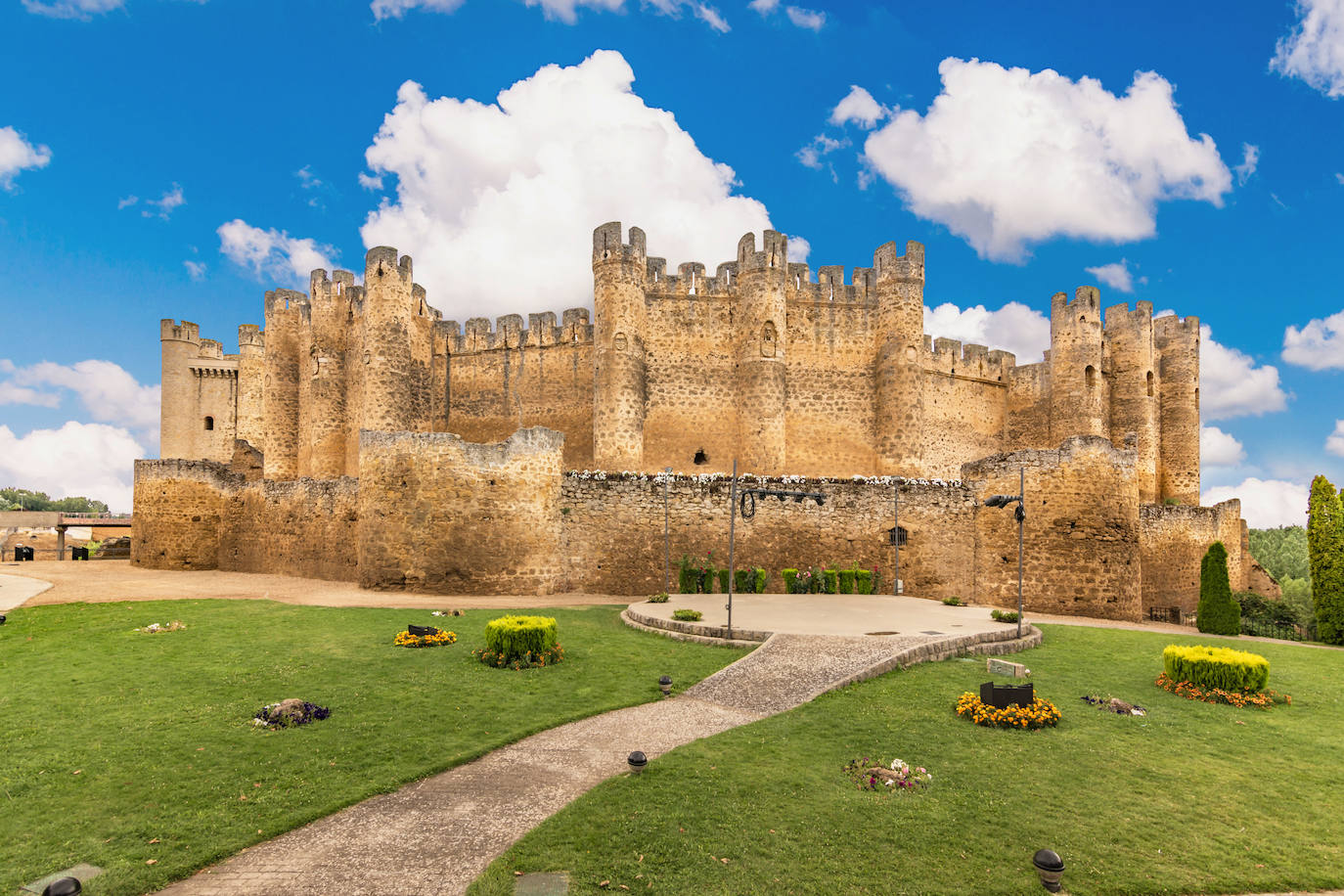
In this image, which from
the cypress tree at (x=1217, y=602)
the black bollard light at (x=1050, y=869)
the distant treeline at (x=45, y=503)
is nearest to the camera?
the black bollard light at (x=1050, y=869)

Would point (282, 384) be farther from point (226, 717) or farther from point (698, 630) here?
point (226, 717)

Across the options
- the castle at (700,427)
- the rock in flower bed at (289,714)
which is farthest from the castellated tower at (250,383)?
the rock in flower bed at (289,714)

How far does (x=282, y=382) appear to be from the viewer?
33.6 metres

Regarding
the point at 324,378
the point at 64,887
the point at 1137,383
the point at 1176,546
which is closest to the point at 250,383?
the point at 324,378

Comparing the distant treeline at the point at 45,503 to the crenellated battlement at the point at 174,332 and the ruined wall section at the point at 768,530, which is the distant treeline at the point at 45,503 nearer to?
the crenellated battlement at the point at 174,332

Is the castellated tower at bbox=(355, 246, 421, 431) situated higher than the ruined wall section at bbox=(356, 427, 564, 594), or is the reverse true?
the castellated tower at bbox=(355, 246, 421, 431)

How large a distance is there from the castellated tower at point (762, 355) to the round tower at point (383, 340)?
15.1 m

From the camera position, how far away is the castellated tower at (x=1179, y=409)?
33500 mm

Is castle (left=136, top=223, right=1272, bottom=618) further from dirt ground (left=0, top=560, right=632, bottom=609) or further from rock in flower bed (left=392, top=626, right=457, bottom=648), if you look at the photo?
rock in flower bed (left=392, top=626, right=457, bottom=648)

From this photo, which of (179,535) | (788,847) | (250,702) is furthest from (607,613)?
(179,535)

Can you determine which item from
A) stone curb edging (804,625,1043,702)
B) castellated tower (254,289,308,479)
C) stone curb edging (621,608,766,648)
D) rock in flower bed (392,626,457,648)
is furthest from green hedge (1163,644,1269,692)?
castellated tower (254,289,308,479)

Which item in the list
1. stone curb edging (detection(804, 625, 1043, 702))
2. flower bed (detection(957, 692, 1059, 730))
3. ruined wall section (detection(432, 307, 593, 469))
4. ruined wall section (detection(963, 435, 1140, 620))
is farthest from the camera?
ruined wall section (detection(432, 307, 593, 469))

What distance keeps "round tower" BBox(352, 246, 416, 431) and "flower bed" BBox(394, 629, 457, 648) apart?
18.8m

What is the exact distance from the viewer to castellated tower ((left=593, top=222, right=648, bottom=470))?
27.9m
